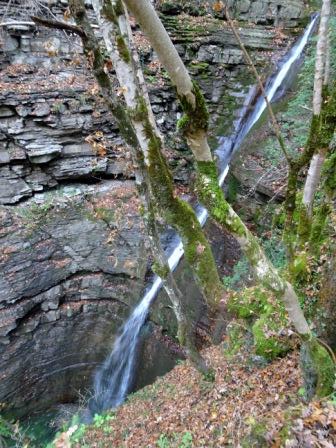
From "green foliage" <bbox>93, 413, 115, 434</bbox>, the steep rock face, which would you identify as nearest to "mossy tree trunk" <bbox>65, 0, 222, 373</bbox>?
"green foliage" <bbox>93, 413, 115, 434</bbox>

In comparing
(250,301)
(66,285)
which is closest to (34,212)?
(66,285)

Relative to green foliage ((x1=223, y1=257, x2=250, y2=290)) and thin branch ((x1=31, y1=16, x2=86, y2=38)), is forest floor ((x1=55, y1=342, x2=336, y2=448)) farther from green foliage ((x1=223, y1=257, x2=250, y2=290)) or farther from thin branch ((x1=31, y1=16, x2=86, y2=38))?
thin branch ((x1=31, y1=16, x2=86, y2=38))

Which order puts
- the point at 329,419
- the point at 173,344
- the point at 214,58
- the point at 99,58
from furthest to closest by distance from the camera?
the point at 214,58
the point at 173,344
the point at 99,58
the point at 329,419

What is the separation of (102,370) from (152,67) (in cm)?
933

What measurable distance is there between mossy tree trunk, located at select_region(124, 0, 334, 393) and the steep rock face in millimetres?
5564

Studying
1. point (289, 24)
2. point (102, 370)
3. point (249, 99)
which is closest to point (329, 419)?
point (102, 370)

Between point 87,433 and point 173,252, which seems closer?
point 87,433

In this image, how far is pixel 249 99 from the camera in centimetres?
1120

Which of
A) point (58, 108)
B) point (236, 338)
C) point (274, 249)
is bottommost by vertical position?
point (236, 338)

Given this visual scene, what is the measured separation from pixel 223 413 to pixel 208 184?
3208 mm

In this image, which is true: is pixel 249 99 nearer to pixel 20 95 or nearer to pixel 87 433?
pixel 20 95

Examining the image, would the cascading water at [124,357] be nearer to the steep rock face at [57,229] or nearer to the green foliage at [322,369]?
the steep rock face at [57,229]

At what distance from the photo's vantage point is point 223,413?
4.51 metres

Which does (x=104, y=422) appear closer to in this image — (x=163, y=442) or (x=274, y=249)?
(x=163, y=442)
